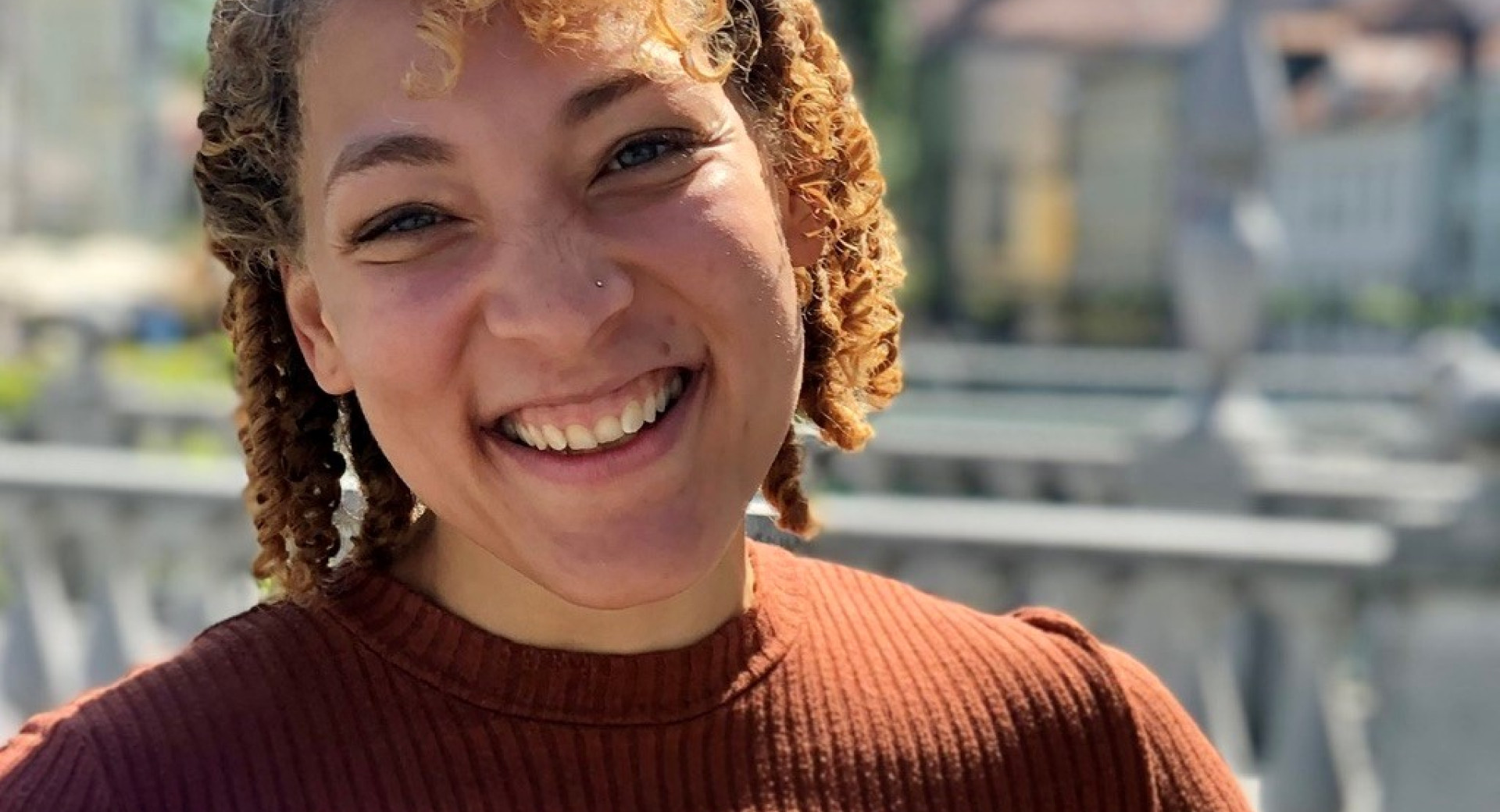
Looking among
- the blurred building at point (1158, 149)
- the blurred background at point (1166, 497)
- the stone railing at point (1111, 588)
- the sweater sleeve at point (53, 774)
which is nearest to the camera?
the sweater sleeve at point (53, 774)

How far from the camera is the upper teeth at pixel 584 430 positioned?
3.71 ft

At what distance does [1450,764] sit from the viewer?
3.51 metres

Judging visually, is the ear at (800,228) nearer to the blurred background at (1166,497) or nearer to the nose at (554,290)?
the nose at (554,290)

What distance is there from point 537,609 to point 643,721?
119 millimetres

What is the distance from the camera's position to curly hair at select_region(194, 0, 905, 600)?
1.16m

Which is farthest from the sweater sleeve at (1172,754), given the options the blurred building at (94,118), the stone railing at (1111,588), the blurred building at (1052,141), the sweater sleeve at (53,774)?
the blurred building at (1052,141)

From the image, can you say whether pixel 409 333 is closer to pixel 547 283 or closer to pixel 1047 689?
pixel 547 283

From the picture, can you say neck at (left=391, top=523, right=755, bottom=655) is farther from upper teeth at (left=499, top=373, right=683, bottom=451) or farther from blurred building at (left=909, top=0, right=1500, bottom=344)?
blurred building at (left=909, top=0, right=1500, bottom=344)

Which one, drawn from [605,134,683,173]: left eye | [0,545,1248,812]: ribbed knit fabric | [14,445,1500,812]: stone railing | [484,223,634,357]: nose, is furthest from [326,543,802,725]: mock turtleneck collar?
[14,445,1500,812]: stone railing

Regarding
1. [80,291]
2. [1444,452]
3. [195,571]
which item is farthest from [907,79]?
[195,571]

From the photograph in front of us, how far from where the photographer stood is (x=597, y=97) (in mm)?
1111

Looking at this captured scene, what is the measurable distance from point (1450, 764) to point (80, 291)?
23.9 m

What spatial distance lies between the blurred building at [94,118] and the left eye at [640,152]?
33751 mm

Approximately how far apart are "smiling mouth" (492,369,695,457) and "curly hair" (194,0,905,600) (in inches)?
8.4
